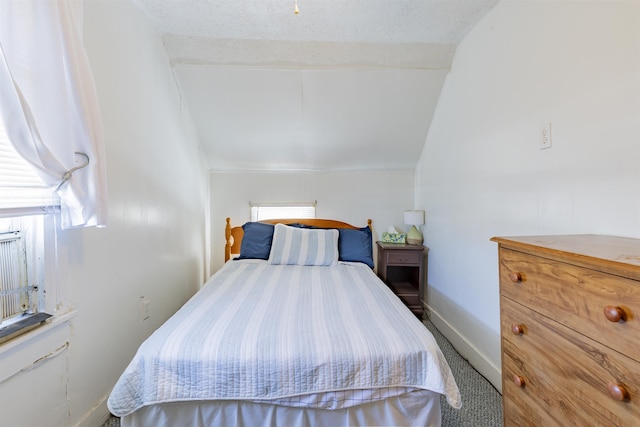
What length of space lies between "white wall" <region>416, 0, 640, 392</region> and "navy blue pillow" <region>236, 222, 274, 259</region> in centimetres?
157

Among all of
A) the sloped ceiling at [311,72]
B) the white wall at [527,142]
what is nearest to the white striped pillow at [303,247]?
the sloped ceiling at [311,72]

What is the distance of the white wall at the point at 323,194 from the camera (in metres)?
3.01

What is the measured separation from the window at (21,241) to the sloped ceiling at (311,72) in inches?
54.3

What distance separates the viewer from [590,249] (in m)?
0.75

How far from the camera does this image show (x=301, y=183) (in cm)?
304

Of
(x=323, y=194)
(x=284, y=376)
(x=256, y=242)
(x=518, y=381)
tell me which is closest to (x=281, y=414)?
(x=284, y=376)

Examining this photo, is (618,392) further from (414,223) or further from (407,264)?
(414,223)

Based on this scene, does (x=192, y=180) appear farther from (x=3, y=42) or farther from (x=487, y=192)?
(x=487, y=192)

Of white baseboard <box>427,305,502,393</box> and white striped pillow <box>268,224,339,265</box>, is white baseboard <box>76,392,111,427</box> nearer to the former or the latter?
white striped pillow <box>268,224,339,265</box>

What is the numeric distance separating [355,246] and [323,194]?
0.81 meters

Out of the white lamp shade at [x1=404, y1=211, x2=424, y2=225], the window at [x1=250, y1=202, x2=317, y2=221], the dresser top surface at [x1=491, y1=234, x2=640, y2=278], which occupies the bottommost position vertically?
the dresser top surface at [x1=491, y1=234, x2=640, y2=278]

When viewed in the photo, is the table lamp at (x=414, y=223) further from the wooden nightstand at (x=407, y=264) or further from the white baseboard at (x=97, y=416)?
the white baseboard at (x=97, y=416)

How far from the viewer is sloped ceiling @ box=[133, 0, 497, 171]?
1.73m

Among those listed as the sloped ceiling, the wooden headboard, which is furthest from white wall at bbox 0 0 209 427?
the wooden headboard
